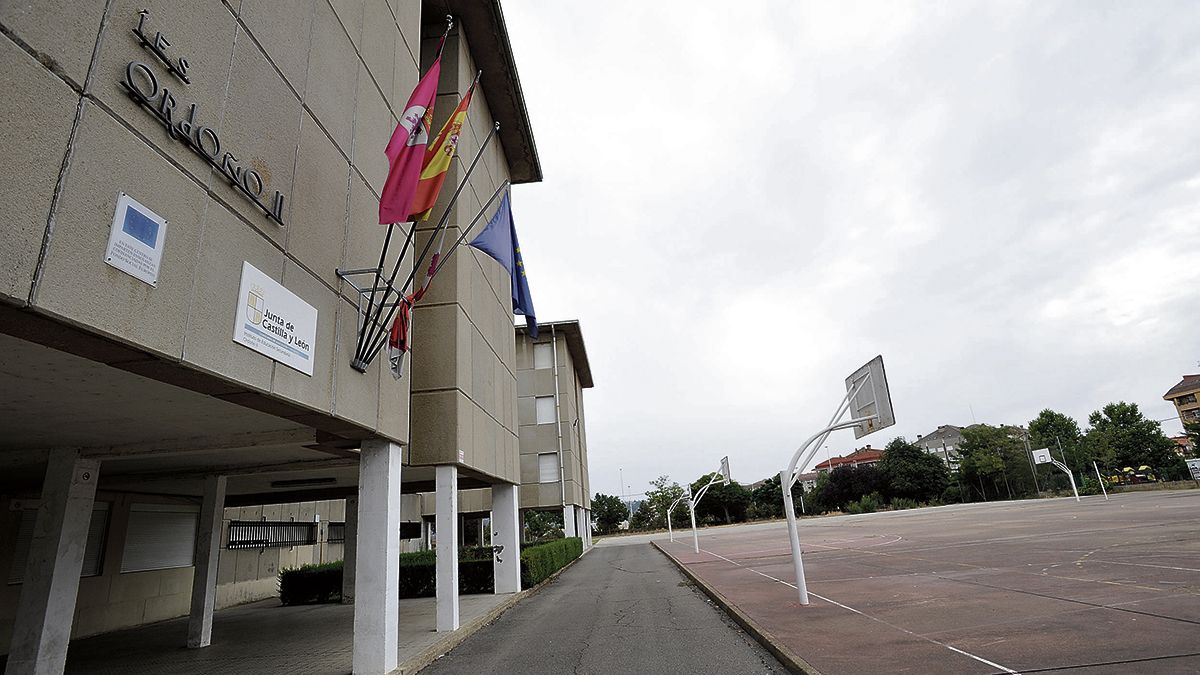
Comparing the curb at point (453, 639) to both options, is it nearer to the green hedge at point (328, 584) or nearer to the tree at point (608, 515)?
the green hedge at point (328, 584)

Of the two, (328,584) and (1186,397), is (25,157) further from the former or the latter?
(1186,397)

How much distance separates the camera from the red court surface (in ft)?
21.6

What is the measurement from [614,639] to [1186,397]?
135 m

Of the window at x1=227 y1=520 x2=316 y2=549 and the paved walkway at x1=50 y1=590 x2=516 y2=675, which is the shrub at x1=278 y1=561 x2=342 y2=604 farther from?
the paved walkway at x1=50 y1=590 x2=516 y2=675

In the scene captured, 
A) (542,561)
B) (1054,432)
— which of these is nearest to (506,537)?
(542,561)

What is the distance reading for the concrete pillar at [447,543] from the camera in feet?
40.7

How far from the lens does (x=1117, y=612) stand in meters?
8.29

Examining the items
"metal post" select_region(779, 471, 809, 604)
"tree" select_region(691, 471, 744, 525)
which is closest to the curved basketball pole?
"metal post" select_region(779, 471, 809, 604)

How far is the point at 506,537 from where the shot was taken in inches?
727

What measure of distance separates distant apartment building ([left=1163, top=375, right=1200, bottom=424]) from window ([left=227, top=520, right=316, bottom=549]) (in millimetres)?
128584

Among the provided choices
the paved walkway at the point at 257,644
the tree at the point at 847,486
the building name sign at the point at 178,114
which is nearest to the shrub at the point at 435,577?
the paved walkway at the point at 257,644

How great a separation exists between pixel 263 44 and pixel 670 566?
23524mm

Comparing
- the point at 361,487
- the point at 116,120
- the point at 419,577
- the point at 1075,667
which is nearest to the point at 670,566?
the point at 419,577

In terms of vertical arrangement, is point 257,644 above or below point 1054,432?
below
